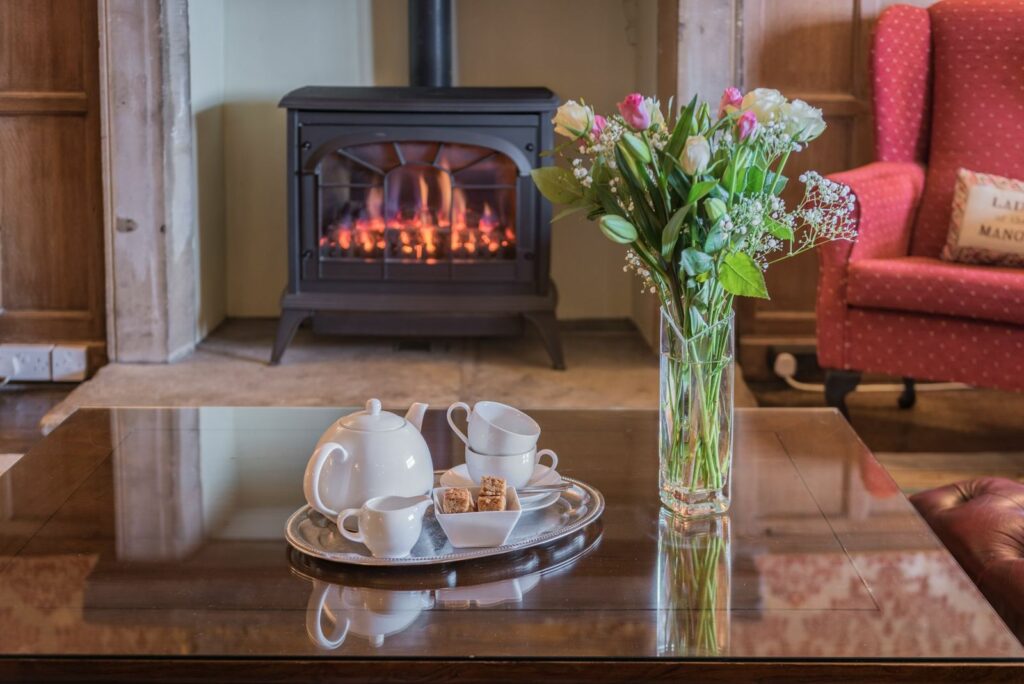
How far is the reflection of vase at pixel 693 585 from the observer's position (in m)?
1.27

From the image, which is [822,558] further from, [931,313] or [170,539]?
[931,313]

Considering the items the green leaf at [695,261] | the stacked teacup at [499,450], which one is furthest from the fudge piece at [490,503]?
the green leaf at [695,261]

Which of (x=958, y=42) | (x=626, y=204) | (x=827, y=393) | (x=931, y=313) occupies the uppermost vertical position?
(x=958, y=42)

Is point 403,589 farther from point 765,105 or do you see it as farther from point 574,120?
point 765,105

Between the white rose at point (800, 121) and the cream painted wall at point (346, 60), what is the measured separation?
8.47 feet

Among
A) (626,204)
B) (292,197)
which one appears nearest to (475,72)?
(292,197)

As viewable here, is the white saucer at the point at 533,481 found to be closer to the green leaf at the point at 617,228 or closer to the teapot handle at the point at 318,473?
the teapot handle at the point at 318,473

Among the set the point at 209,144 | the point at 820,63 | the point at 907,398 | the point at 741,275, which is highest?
the point at 820,63

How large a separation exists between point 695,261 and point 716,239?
0.11 ft

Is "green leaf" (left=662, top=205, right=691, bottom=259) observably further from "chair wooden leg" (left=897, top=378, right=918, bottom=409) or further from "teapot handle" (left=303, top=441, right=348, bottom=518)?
"chair wooden leg" (left=897, top=378, right=918, bottom=409)

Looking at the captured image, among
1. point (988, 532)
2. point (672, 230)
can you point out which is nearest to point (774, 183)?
point (672, 230)

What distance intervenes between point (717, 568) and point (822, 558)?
122 mm

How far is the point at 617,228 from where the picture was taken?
1471 mm

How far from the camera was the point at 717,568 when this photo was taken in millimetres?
1461
